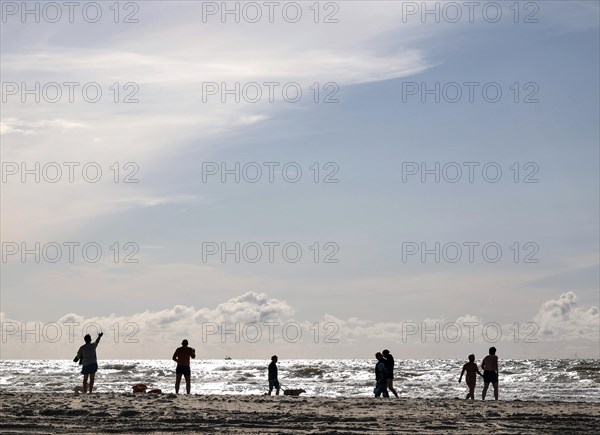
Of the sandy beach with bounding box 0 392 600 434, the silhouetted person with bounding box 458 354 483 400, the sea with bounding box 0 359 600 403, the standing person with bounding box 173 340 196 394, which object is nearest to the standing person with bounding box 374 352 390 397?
the silhouetted person with bounding box 458 354 483 400

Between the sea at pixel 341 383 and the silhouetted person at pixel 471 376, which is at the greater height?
the silhouetted person at pixel 471 376

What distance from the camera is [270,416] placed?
1594 cm

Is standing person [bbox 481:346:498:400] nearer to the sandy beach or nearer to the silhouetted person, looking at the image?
the silhouetted person

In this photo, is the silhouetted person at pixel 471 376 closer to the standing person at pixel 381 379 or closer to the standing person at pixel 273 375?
the standing person at pixel 381 379

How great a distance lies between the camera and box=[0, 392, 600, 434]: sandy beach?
537 inches

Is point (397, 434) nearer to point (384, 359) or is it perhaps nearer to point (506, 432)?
point (506, 432)

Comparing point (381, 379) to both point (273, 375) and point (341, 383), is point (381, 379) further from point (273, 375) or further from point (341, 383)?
point (341, 383)

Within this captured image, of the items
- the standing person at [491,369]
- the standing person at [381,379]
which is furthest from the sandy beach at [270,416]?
the standing person at [381,379]

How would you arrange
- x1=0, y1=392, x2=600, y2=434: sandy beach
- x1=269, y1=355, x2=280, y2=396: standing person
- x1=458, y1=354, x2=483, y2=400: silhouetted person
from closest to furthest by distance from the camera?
x1=0, y1=392, x2=600, y2=434: sandy beach, x1=458, y1=354, x2=483, y2=400: silhouetted person, x1=269, y1=355, x2=280, y2=396: standing person

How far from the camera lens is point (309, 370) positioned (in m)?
75.8

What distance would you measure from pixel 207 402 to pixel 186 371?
459cm

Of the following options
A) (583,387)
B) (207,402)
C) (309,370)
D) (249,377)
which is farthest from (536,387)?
(207,402)

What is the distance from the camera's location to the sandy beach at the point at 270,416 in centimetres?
1364

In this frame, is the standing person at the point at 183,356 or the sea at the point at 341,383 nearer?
the standing person at the point at 183,356
